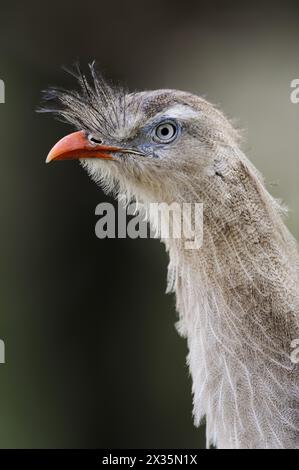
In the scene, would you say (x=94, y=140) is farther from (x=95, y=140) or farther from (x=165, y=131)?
(x=165, y=131)

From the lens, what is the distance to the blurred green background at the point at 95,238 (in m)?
4.16

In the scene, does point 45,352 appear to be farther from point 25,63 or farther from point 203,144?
point 203,144

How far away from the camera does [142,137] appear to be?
1.93m

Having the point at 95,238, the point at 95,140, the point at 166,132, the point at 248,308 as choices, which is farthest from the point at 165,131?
the point at 95,238

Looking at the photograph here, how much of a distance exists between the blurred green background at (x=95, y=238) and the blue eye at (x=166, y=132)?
2261 mm

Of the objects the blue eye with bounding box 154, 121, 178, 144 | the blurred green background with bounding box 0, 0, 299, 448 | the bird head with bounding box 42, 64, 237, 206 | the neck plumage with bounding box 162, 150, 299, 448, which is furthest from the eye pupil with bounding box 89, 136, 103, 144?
the blurred green background with bounding box 0, 0, 299, 448

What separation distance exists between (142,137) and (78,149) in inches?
6.7

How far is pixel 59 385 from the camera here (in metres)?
4.29

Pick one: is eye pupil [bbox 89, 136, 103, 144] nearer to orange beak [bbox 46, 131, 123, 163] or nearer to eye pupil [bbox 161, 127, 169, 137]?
orange beak [bbox 46, 131, 123, 163]

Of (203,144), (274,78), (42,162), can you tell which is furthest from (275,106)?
(203,144)

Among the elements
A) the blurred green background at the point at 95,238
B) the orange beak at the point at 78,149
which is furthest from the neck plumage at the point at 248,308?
the blurred green background at the point at 95,238

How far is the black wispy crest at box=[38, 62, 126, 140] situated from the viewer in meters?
1.97

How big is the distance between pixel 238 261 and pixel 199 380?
0.35 meters

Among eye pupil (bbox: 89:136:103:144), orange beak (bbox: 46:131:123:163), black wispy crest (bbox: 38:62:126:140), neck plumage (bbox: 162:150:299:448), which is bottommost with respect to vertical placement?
neck plumage (bbox: 162:150:299:448)
